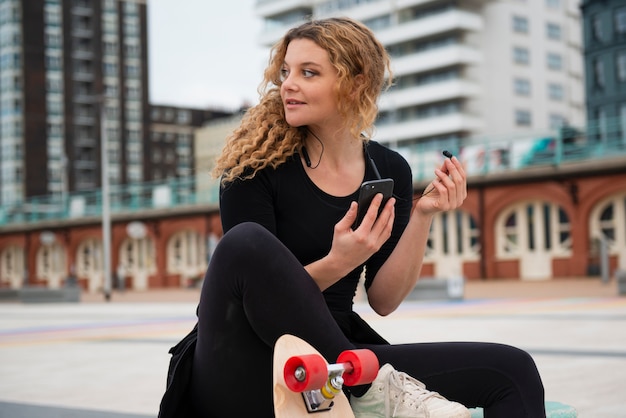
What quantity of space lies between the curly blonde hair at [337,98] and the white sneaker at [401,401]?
73 cm

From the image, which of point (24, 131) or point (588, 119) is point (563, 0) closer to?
point (588, 119)

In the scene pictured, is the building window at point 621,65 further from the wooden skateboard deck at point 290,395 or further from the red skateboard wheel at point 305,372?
the red skateboard wheel at point 305,372

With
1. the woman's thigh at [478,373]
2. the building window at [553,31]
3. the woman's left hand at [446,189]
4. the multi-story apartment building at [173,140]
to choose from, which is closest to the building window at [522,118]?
the building window at [553,31]

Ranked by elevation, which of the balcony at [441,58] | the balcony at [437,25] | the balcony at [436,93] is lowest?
the balcony at [436,93]

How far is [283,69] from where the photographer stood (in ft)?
9.65

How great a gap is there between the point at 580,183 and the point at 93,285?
28575mm

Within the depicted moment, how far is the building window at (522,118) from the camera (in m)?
61.4

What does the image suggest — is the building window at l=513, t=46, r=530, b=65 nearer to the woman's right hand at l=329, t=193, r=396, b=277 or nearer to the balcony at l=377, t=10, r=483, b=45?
the balcony at l=377, t=10, r=483, b=45

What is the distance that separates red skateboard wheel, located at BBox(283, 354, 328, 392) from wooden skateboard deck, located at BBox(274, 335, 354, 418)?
0.06 m

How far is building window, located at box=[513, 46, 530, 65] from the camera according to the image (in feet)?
200

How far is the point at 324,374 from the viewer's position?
2152mm

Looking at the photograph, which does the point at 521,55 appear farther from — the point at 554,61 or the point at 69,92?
the point at 69,92

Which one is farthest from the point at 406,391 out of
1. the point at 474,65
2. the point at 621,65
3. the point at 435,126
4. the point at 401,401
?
the point at 474,65

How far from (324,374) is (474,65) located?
59.0 metres
